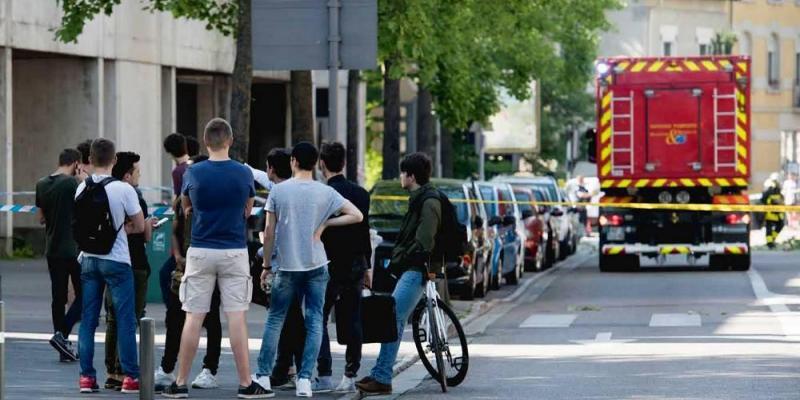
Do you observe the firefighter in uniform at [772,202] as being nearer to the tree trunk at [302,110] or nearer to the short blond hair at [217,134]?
the tree trunk at [302,110]

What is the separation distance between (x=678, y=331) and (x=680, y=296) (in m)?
6.31

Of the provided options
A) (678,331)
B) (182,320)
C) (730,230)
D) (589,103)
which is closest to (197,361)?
(182,320)

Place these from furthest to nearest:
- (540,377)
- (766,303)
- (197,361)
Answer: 1. (766,303)
2. (197,361)
3. (540,377)

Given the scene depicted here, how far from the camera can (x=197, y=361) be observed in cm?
1722

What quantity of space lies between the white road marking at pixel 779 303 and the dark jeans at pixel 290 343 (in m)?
6.75

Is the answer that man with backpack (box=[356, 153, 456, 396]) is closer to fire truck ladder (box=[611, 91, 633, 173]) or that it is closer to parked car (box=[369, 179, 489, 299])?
parked car (box=[369, 179, 489, 299])

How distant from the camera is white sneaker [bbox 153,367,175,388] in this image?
570 inches

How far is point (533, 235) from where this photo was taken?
117 ft

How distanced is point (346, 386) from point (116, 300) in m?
1.75

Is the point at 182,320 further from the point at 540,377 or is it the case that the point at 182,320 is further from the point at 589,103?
the point at 589,103

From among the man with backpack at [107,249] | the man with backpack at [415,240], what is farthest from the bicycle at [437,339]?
the man with backpack at [107,249]

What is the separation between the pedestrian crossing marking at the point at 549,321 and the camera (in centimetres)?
2233

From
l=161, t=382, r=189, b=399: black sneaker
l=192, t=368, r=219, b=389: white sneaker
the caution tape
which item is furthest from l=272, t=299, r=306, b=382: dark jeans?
the caution tape

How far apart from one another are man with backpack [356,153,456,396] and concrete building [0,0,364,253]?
18560 mm
